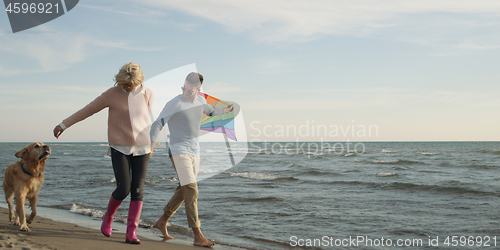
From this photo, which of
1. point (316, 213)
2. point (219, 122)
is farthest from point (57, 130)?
point (316, 213)

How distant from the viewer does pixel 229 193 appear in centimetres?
940

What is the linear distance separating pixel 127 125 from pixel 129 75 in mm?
528

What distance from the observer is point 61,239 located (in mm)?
3902

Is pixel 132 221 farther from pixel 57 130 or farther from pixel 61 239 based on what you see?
pixel 57 130

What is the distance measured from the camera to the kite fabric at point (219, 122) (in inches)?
211

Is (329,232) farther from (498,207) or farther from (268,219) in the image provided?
(498,207)

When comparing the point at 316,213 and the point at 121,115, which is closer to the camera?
the point at 121,115

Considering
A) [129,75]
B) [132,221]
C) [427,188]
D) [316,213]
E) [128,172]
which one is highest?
[129,75]

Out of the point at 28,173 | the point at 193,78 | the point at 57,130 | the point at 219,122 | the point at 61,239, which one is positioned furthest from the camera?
the point at 219,122

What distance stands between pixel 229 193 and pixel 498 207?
20.8 feet

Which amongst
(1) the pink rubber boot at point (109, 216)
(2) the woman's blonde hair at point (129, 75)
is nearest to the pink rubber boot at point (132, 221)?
(1) the pink rubber boot at point (109, 216)

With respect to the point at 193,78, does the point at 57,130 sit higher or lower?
lower

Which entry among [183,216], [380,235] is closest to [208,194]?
[183,216]

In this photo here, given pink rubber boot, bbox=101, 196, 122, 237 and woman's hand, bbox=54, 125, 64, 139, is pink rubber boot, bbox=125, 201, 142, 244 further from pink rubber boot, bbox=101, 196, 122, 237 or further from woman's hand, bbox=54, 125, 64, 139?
woman's hand, bbox=54, 125, 64, 139
